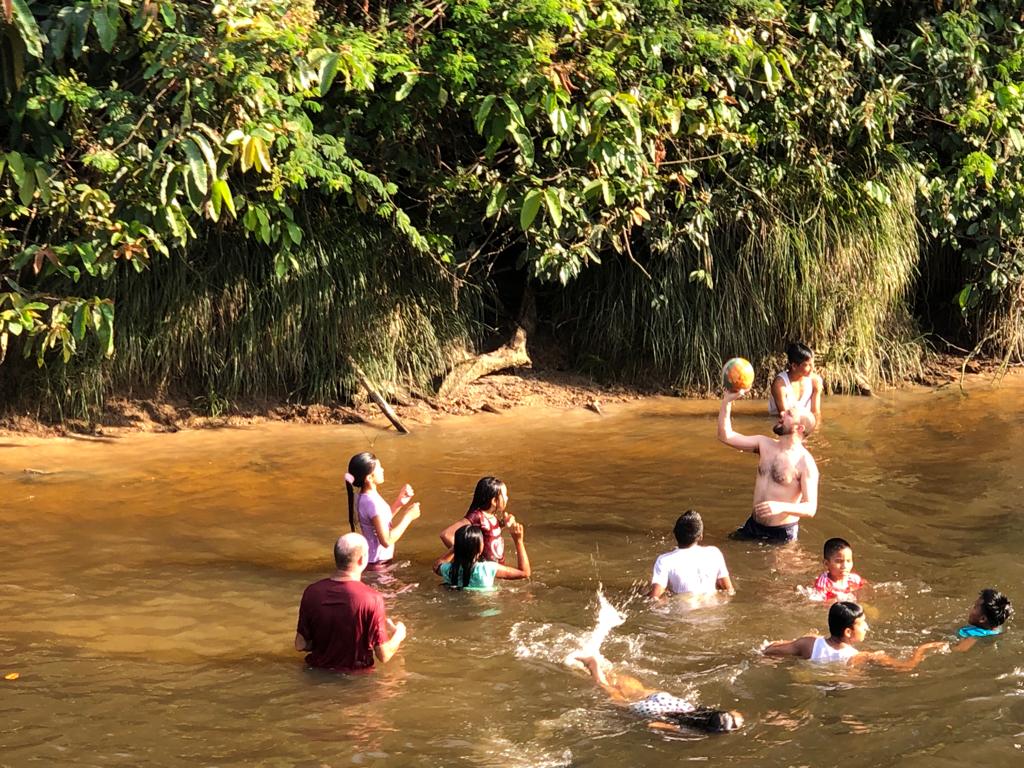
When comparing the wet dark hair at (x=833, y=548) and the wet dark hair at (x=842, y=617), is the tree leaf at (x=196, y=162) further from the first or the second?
the wet dark hair at (x=842, y=617)

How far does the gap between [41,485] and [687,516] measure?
5075 mm

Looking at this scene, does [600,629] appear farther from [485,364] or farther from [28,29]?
[485,364]

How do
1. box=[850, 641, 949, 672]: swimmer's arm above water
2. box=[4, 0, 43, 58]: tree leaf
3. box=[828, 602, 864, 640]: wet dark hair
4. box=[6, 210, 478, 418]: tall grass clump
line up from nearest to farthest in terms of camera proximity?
box=[828, 602, 864, 640]: wet dark hair < box=[850, 641, 949, 672]: swimmer's arm above water < box=[4, 0, 43, 58]: tree leaf < box=[6, 210, 478, 418]: tall grass clump

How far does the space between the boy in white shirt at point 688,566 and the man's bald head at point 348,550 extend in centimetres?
194

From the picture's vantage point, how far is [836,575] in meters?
7.25

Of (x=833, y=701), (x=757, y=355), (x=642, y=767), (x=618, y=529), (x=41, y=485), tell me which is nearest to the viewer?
(x=642, y=767)

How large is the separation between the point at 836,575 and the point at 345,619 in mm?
3002

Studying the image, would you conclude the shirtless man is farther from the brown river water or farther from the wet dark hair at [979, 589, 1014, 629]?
the wet dark hair at [979, 589, 1014, 629]

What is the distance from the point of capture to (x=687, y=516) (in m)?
7.09

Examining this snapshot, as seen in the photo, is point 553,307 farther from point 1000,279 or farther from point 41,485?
point 41,485

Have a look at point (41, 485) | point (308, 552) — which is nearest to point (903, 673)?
point (308, 552)

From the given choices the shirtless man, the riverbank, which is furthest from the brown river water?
the riverbank

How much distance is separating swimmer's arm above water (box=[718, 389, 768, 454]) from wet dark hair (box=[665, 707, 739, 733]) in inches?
103

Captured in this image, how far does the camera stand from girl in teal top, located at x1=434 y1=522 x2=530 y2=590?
7.16 metres
